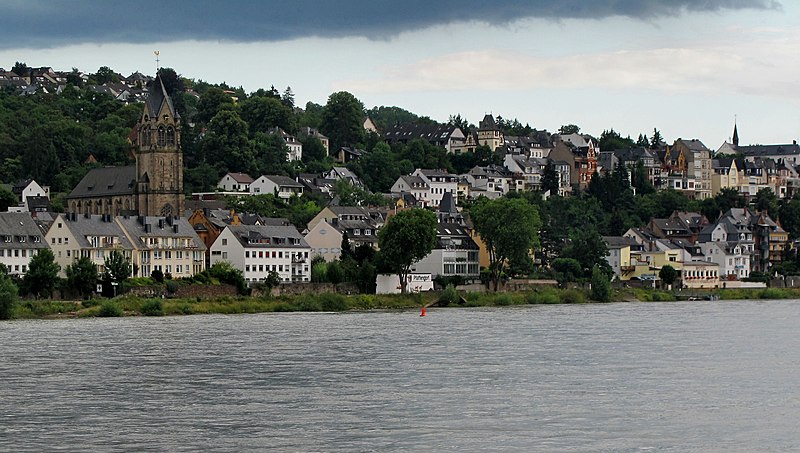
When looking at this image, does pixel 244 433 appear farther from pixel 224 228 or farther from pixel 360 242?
pixel 360 242

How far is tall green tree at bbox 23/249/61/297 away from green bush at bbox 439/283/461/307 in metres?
27.6

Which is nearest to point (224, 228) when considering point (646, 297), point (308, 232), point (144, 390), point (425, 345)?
point (308, 232)

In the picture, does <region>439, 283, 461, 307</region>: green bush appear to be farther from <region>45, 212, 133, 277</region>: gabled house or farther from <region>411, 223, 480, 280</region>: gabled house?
<region>45, 212, 133, 277</region>: gabled house

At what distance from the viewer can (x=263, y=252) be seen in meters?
106

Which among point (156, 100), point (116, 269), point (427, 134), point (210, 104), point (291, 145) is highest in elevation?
point (210, 104)

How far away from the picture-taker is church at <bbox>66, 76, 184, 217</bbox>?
12512 centimetres

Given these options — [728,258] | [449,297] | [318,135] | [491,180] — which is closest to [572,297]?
[449,297]

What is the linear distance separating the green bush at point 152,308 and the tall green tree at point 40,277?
6228 mm

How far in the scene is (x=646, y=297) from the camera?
11719 centimetres

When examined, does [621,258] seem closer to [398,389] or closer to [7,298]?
[7,298]

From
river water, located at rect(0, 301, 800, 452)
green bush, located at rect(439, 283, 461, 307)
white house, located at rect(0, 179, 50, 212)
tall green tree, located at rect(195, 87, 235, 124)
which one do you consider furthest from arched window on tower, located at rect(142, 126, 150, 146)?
river water, located at rect(0, 301, 800, 452)

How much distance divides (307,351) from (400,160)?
11970 centimetres

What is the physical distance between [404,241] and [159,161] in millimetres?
33409

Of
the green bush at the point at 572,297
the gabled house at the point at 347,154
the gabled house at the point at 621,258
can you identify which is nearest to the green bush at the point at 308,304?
the green bush at the point at 572,297
